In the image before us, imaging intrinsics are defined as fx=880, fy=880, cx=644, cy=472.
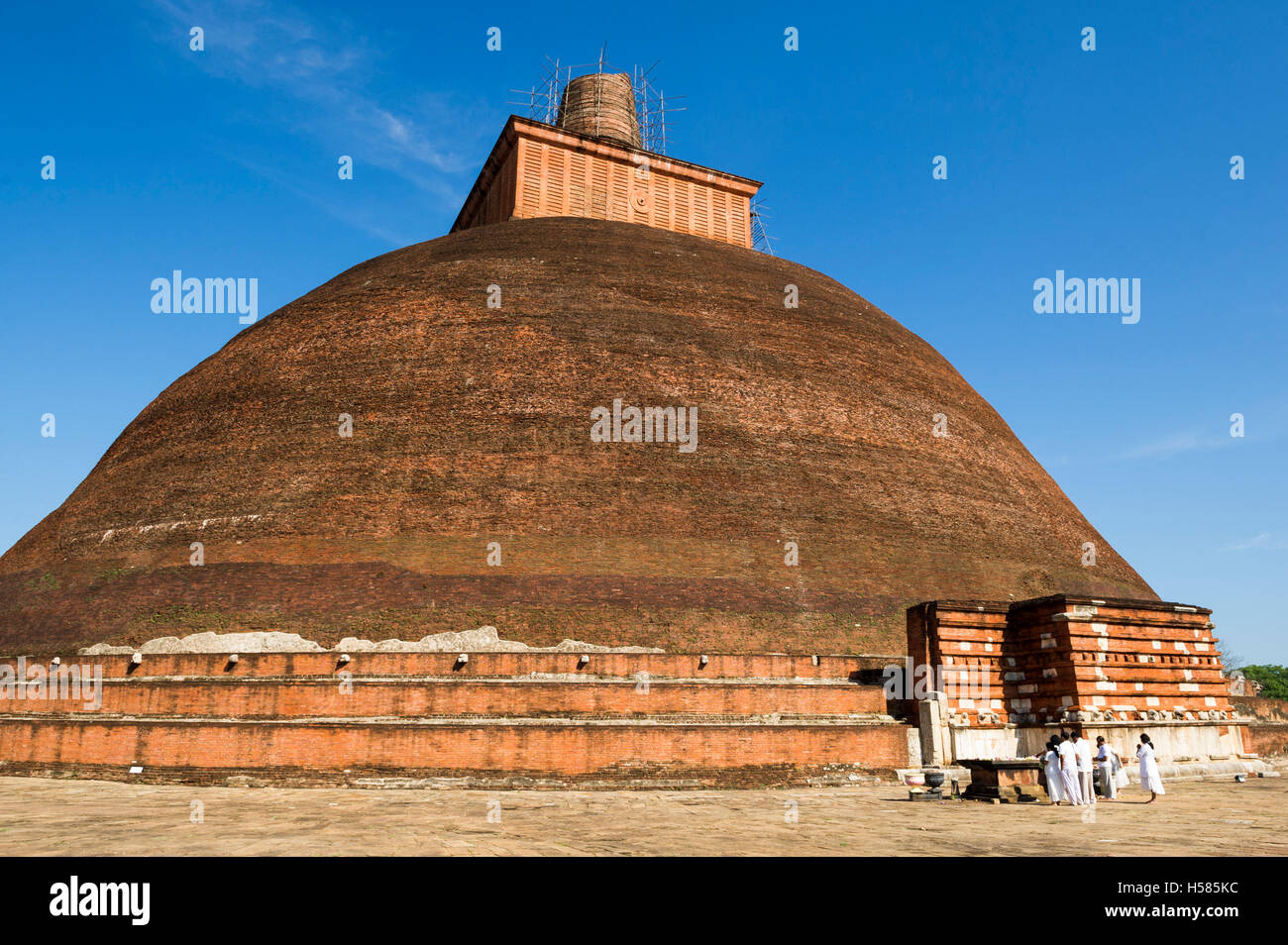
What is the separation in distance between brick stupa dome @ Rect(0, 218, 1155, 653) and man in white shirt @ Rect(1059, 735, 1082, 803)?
12.9 feet

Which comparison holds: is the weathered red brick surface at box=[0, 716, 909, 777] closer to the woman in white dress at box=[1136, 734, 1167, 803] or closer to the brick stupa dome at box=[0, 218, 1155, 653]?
the brick stupa dome at box=[0, 218, 1155, 653]

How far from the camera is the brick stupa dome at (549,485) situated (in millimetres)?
12961

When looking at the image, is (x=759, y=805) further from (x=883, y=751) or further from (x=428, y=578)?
(x=428, y=578)

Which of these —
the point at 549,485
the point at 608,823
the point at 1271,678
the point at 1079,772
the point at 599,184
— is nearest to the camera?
the point at 608,823

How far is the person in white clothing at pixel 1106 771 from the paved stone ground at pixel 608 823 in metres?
0.30

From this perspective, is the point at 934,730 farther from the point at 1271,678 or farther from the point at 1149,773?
the point at 1271,678

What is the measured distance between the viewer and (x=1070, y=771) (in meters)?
9.06

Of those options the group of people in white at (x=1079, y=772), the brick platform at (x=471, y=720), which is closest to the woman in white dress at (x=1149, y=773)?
the group of people in white at (x=1079, y=772)

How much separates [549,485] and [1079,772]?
8254mm

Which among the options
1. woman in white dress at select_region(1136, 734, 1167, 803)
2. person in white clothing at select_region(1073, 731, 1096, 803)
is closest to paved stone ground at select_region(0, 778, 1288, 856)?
woman in white dress at select_region(1136, 734, 1167, 803)

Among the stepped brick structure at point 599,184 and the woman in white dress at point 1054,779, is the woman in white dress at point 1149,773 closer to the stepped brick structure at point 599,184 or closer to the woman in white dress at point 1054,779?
the woman in white dress at point 1054,779

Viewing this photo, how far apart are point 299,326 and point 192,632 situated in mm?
7330

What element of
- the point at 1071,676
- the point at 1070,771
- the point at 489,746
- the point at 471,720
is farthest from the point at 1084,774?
the point at 471,720
